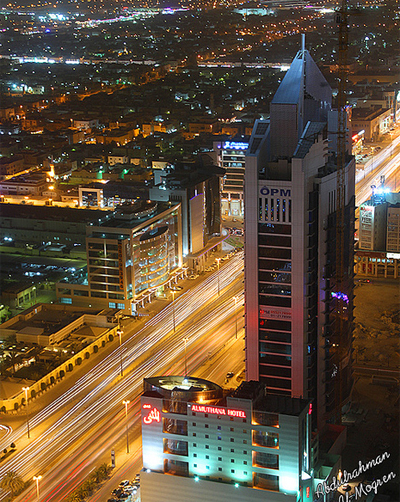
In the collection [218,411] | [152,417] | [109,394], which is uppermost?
[218,411]

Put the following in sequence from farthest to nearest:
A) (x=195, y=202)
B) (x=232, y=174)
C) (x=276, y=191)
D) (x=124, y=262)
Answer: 1. (x=232, y=174)
2. (x=195, y=202)
3. (x=124, y=262)
4. (x=276, y=191)

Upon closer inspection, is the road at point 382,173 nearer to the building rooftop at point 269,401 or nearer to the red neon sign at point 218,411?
the building rooftop at point 269,401

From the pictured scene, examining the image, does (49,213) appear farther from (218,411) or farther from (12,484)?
(218,411)

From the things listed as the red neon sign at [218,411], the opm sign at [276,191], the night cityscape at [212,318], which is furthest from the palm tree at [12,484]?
the opm sign at [276,191]

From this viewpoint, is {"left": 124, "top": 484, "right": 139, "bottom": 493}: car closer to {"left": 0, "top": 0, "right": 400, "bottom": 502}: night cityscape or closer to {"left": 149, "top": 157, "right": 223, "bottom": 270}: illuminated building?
{"left": 0, "top": 0, "right": 400, "bottom": 502}: night cityscape

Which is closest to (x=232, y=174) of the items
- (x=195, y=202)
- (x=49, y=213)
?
(x=195, y=202)

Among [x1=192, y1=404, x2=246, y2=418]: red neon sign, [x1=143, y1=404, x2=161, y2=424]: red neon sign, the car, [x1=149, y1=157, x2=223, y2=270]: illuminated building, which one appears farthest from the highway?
[x1=192, y1=404, x2=246, y2=418]: red neon sign

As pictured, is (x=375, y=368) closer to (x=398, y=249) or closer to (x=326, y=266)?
(x=326, y=266)
